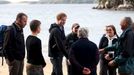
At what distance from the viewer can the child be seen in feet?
28.1

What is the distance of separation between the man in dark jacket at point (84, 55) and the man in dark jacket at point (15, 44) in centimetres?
119

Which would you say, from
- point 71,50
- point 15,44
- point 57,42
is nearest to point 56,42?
point 57,42

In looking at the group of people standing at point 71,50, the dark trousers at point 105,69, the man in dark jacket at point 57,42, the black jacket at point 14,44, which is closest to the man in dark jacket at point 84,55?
the group of people standing at point 71,50

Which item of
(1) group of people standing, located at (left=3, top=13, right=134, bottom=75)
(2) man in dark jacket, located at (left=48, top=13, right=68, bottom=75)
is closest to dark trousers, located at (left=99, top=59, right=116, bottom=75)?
(1) group of people standing, located at (left=3, top=13, right=134, bottom=75)

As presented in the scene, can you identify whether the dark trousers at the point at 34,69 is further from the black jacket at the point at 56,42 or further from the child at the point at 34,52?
the black jacket at the point at 56,42

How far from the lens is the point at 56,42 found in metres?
9.85

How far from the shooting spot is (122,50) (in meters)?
8.77

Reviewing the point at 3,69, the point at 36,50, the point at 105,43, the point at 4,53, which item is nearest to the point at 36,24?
the point at 36,50

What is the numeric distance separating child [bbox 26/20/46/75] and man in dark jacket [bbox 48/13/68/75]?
1131mm

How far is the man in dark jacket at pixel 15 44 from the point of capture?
9.09 m

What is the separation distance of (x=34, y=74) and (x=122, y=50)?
5.24 ft

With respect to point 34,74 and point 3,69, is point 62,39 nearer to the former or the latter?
point 34,74

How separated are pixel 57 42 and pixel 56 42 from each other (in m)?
0.03

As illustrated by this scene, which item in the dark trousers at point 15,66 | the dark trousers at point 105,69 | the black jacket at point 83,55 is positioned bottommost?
the dark trousers at point 105,69
